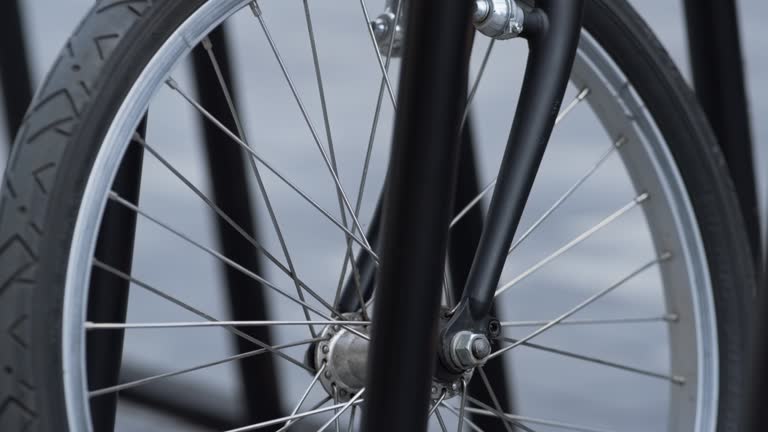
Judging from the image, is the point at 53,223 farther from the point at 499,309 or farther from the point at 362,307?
the point at 499,309

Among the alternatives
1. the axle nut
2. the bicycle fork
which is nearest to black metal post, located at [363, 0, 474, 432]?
the bicycle fork

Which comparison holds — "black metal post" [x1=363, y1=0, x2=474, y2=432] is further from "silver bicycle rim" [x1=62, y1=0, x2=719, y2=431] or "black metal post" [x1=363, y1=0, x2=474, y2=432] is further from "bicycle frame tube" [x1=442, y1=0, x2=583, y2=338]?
"silver bicycle rim" [x1=62, y1=0, x2=719, y2=431]

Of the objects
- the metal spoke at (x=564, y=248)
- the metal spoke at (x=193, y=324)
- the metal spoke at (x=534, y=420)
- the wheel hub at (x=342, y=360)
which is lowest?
the metal spoke at (x=534, y=420)

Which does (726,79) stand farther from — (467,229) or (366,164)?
(366,164)

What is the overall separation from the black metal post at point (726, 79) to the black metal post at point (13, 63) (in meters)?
1.13

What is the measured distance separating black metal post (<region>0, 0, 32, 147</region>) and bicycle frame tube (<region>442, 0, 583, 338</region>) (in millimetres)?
1372

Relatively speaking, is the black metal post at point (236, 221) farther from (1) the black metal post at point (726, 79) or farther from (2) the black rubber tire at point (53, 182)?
(2) the black rubber tire at point (53, 182)

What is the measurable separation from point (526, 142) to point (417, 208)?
0.64ft

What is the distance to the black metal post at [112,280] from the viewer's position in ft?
3.21

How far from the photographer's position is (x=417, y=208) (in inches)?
29.1

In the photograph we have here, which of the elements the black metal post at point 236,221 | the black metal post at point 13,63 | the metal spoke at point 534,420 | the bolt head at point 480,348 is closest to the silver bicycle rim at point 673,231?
the metal spoke at point 534,420

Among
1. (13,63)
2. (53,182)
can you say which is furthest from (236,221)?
(53,182)

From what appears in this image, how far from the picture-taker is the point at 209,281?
236 centimetres

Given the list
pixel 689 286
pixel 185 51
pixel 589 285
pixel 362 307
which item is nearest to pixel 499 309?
pixel 589 285
